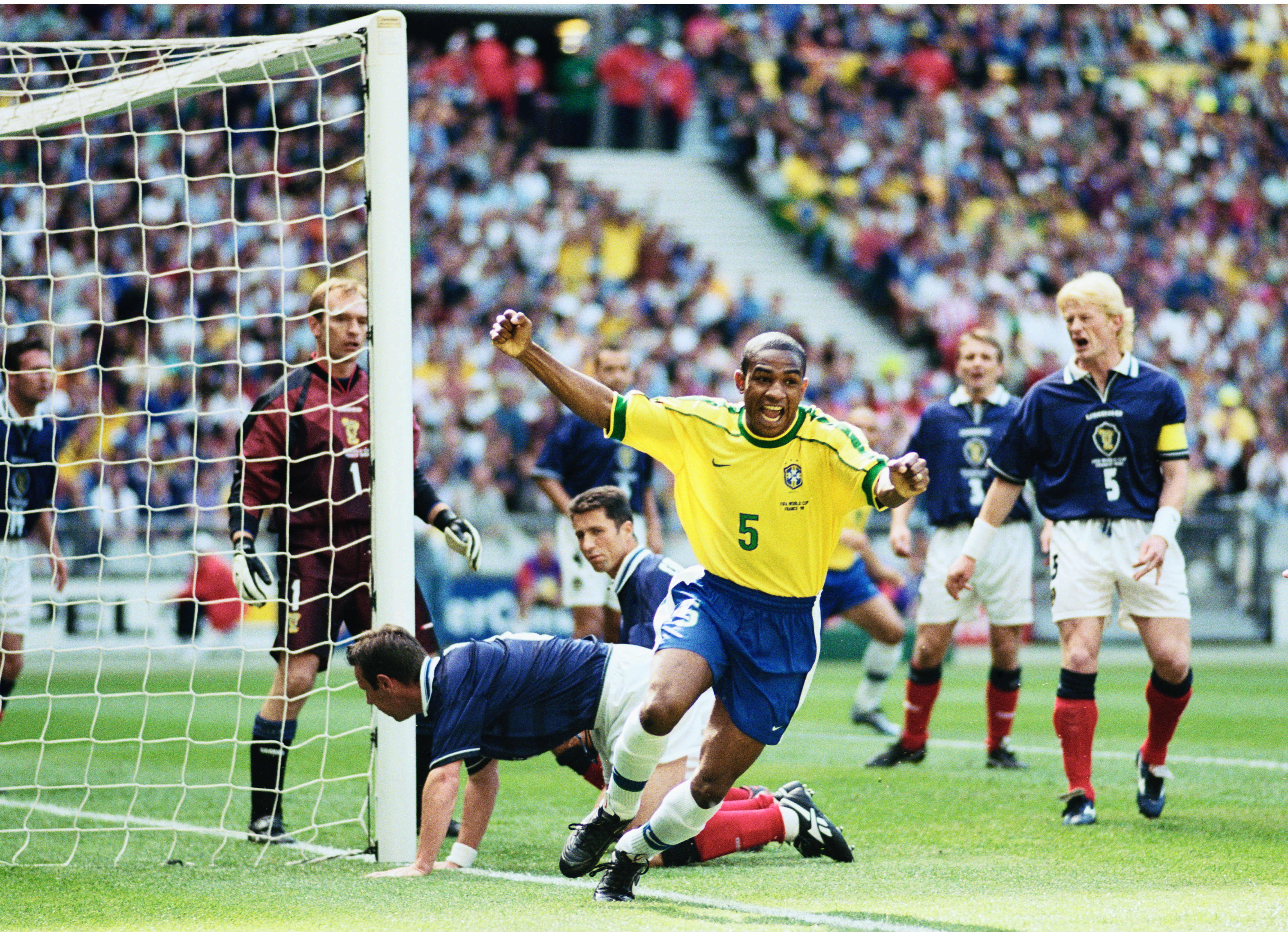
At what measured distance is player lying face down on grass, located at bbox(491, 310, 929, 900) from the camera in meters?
5.12

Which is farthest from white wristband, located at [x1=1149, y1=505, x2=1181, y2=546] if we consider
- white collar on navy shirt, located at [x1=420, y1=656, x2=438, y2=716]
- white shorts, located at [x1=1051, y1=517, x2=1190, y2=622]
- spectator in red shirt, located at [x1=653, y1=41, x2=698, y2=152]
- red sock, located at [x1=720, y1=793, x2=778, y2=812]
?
spectator in red shirt, located at [x1=653, y1=41, x2=698, y2=152]

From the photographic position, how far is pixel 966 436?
907cm

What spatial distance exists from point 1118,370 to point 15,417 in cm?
552

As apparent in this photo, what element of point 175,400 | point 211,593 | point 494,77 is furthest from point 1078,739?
point 494,77

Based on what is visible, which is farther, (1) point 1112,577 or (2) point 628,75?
(2) point 628,75

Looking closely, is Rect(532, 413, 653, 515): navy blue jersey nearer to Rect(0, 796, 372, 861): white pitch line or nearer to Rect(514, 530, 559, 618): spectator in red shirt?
Rect(0, 796, 372, 861): white pitch line

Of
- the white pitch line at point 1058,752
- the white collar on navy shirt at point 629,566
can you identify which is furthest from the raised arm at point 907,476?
the white pitch line at point 1058,752

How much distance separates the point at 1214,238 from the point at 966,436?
17869 millimetres

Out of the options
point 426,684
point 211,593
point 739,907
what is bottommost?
point 211,593

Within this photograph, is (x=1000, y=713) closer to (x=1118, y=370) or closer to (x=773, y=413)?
(x=1118, y=370)

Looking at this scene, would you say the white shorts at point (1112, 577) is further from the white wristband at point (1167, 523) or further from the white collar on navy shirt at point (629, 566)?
the white collar on navy shirt at point (629, 566)

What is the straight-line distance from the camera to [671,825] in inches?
203

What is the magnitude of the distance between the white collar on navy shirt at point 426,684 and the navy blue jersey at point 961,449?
4.17m

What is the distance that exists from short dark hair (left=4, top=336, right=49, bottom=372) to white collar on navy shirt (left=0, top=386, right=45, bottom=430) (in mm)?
171
